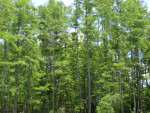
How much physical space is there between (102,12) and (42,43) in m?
8.40

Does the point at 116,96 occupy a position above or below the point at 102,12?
below

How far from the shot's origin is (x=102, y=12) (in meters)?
14.4

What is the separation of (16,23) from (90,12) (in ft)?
23.5

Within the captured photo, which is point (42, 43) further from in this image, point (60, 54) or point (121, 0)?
point (121, 0)

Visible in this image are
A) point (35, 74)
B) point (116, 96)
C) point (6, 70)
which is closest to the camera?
point (116, 96)

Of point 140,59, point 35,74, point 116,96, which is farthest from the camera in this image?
point 140,59

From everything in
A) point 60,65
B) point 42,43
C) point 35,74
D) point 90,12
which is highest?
point 90,12

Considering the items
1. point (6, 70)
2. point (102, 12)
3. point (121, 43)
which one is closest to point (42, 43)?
point (6, 70)

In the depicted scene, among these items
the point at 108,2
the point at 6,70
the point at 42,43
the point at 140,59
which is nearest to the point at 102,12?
the point at 108,2

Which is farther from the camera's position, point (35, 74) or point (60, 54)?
point (60, 54)

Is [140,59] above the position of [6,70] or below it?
above

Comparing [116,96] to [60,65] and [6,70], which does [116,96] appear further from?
[6,70]

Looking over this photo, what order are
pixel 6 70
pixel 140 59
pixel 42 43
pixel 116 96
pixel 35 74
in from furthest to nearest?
pixel 42 43
pixel 140 59
pixel 35 74
pixel 6 70
pixel 116 96

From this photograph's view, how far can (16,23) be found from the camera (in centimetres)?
1255
